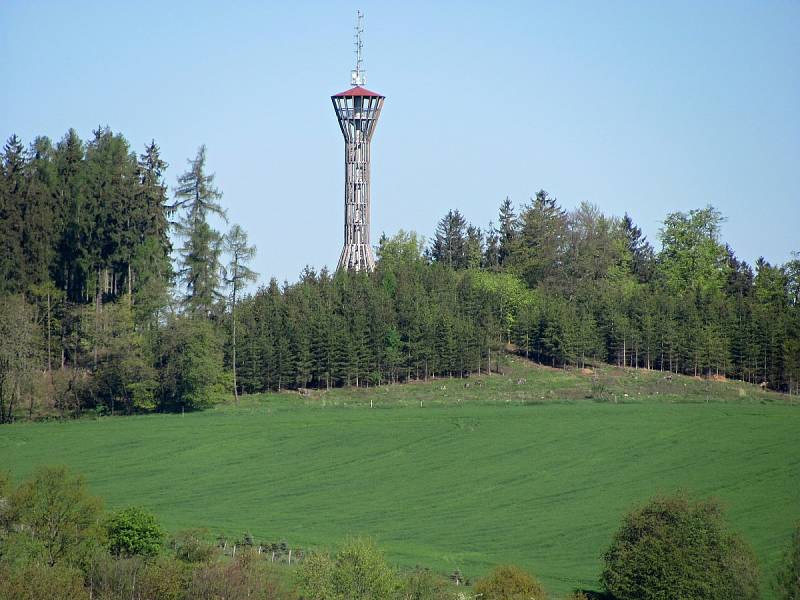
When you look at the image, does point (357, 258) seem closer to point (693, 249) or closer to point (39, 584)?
point (693, 249)

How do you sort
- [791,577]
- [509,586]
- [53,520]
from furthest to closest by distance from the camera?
[53,520] → [791,577] → [509,586]

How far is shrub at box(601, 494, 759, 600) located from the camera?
47.7m

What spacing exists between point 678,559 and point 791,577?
349 cm

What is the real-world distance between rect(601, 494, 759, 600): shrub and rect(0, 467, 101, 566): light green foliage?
55.2 feet

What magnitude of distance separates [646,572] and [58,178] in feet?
182

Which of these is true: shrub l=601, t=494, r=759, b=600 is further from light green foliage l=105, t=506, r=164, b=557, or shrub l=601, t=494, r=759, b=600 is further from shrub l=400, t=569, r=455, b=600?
light green foliage l=105, t=506, r=164, b=557

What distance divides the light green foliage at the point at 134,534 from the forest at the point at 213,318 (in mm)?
31197

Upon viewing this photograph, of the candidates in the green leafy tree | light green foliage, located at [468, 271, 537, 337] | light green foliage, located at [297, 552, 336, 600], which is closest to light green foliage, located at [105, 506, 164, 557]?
light green foliage, located at [297, 552, 336, 600]

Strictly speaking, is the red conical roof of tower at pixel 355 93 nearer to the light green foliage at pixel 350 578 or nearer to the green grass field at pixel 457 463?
the green grass field at pixel 457 463

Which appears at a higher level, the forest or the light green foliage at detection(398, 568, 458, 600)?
the forest

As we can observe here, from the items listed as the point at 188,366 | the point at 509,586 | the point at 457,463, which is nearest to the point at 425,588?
the point at 509,586

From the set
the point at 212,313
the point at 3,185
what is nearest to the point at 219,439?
the point at 212,313

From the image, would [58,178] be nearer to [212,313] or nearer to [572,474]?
[212,313]

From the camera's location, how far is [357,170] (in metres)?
106
